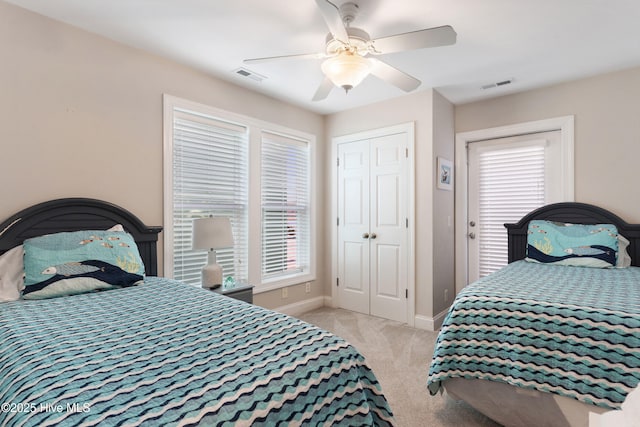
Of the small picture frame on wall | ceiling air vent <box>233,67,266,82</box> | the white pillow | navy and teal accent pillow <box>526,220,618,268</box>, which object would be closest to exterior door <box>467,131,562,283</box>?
the small picture frame on wall

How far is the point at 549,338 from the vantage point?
1.60 meters

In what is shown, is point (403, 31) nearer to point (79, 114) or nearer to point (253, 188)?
point (253, 188)

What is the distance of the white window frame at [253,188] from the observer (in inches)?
107

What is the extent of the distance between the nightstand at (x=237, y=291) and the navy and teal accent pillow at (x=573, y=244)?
261 centimetres

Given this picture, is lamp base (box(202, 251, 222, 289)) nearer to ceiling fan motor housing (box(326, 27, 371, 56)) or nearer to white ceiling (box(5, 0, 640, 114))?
white ceiling (box(5, 0, 640, 114))

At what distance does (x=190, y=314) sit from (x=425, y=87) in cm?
309

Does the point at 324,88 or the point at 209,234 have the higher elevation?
the point at 324,88

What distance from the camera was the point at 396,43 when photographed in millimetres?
1878

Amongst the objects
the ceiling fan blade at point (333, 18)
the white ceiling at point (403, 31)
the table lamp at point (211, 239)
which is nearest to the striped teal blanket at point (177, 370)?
the table lamp at point (211, 239)

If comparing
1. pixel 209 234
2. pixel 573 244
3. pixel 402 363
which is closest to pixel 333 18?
pixel 209 234

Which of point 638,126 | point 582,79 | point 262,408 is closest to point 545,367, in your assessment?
point 262,408

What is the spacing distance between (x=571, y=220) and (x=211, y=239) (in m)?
3.37

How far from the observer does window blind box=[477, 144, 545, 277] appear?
11.3ft

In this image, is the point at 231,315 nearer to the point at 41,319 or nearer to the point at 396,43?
the point at 41,319
